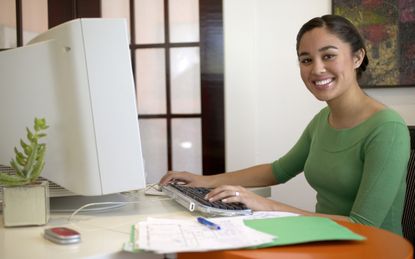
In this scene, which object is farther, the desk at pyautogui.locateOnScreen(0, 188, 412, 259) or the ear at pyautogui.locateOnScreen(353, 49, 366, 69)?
the ear at pyautogui.locateOnScreen(353, 49, 366, 69)

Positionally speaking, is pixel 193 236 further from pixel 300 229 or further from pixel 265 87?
pixel 265 87

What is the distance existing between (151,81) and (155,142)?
328mm

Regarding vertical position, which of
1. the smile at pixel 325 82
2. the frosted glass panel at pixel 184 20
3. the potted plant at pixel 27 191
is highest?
the frosted glass panel at pixel 184 20

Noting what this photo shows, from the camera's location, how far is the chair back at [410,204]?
1.34 metres

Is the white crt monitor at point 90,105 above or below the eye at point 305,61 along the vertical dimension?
below

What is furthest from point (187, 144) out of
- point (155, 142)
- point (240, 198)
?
point (240, 198)

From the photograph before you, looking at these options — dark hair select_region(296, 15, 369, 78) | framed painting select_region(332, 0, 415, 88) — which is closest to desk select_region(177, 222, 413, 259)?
dark hair select_region(296, 15, 369, 78)

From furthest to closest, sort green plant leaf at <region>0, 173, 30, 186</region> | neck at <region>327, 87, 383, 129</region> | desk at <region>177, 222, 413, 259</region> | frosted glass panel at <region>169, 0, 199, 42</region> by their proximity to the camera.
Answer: frosted glass panel at <region>169, 0, 199, 42</region>, neck at <region>327, 87, 383, 129</region>, green plant leaf at <region>0, 173, 30, 186</region>, desk at <region>177, 222, 413, 259</region>

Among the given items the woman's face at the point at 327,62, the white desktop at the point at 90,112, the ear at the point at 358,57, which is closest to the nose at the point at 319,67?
the woman's face at the point at 327,62

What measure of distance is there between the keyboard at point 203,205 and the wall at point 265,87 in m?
1.18

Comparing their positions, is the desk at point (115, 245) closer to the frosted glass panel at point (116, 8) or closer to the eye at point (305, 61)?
the eye at point (305, 61)

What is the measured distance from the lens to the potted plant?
2.94 feet

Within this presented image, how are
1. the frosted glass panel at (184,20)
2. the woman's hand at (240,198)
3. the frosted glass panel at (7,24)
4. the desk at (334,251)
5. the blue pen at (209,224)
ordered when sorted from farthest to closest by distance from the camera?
the frosted glass panel at (7,24) → the frosted glass panel at (184,20) → the woman's hand at (240,198) → the blue pen at (209,224) → the desk at (334,251)

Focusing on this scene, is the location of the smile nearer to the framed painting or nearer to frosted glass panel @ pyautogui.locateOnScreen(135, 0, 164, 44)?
the framed painting
